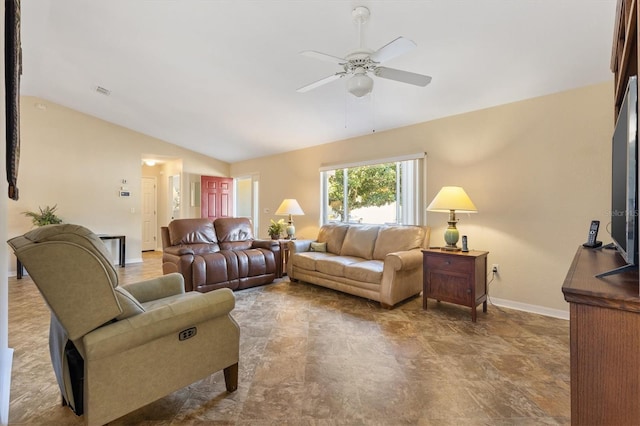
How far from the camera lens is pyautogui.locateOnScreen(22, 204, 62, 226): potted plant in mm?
4895

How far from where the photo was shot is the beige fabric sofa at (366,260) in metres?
3.25

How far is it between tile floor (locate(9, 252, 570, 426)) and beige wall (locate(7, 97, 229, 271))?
9.41 feet

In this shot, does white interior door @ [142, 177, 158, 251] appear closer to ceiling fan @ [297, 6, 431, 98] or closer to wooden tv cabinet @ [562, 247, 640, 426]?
ceiling fan @ [297, 6, 431, 98]

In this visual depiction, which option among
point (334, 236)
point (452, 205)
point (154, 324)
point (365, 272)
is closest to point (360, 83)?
point (452, 205)

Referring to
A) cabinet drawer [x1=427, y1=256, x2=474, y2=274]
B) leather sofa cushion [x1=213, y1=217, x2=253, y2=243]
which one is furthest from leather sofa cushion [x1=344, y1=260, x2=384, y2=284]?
leather sofa cushion [x1=213, y1=217, x2=253, y2=243]

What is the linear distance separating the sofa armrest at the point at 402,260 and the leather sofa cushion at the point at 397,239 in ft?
0.94

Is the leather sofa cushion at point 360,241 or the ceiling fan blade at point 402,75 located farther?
the leather sofa cushion at point 360,241

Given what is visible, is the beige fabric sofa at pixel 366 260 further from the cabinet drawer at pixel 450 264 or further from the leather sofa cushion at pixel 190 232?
the leather sofa cushion at pixel 190 232

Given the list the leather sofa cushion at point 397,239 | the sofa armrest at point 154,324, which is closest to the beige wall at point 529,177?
the leather sofa cushion at point 397,239

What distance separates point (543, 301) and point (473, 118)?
2.13 meters

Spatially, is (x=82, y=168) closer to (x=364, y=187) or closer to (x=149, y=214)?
(x=149, y=214)

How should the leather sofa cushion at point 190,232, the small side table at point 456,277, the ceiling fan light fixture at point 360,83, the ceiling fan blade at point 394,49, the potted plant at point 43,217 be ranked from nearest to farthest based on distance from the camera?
1. the ceiling fan blade at point 394,49
2. the ceiling fan light fixture at point 360,83
3. the small side table at point 456,277
4. the leather sofa cushion at point 190,232
5. the potted plant at point 43,217

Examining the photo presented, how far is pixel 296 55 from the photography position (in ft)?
9.68

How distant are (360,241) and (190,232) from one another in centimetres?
234
